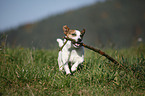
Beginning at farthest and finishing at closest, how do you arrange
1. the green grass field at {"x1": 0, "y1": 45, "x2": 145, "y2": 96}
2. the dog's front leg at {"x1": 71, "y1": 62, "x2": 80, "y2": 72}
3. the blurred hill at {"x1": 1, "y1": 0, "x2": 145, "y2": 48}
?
the blurred hill at {"x1": 1, "y1": 0, "x2": 145, "y2": 48}
the dog's front leg at {"x1": 71, "y1": 62, "x2": 80, "y2": 72}
the green grass field at {"x1": 0, "y1": 45, "x2": 145, "y2": 96}

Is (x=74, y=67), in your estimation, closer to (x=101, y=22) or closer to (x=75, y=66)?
(x=75, y=66)

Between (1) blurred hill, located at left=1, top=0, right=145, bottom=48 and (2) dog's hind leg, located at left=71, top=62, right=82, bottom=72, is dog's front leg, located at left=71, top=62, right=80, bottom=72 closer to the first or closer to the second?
(2) dog's hind leg, located at left=71, top=62, right=82, bottom=72

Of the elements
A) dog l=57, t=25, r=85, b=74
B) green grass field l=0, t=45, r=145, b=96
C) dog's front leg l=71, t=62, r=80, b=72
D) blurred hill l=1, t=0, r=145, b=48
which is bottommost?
green grass field l=0, t=45, r=145, b=96

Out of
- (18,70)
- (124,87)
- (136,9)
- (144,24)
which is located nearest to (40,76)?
(18,70)

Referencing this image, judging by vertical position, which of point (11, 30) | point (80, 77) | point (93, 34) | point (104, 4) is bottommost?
point (80, 77)

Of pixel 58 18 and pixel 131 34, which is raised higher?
pixel 58 18

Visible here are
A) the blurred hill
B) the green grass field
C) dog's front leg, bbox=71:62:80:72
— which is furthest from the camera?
the blurred hill

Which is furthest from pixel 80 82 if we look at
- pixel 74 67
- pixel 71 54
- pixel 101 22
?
pixel 101 22

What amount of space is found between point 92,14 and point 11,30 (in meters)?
5.24

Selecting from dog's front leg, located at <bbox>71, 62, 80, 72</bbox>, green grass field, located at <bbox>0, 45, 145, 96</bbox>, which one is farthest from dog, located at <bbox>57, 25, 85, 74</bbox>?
green grass field, located at <bbox>0, 45, 145, 96</bbox>

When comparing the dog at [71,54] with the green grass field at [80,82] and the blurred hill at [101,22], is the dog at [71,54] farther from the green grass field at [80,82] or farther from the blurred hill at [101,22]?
the blurred hill at [101,22]

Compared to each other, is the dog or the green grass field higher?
the dog

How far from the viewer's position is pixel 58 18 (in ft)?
34.4

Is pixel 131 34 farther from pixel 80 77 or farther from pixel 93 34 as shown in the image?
pixel 80 77
